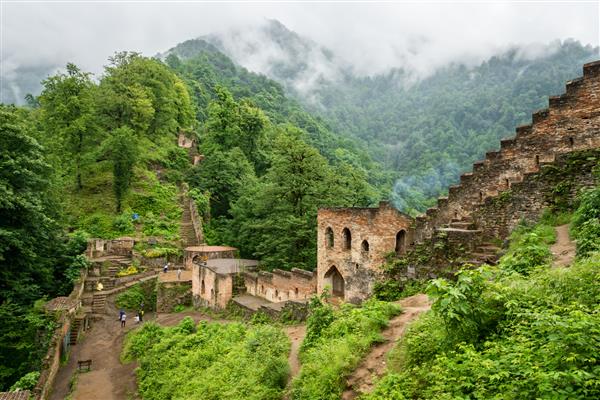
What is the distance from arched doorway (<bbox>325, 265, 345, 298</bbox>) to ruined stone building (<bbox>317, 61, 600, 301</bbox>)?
5.66 feet

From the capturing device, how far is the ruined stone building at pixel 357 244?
1869 cm

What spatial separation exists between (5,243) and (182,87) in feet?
141

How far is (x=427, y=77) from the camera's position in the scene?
117 meters

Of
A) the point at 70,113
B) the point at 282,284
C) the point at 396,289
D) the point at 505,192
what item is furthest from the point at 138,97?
the point at 505,192

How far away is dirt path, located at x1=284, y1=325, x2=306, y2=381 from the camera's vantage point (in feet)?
37.7

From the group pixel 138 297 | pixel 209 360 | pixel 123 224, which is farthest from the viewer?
pixel 123 224

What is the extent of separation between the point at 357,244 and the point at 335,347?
384 inches

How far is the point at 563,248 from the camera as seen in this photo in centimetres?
1027

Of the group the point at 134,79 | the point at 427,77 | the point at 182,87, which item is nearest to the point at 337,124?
the point at 427,77

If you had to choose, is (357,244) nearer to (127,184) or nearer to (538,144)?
(538,144)

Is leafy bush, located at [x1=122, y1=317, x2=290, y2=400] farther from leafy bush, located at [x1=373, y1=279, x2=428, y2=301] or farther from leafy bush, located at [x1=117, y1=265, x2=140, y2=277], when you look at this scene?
leafy bush, located at [x1=117, y1=265, x2=140, y2=277]

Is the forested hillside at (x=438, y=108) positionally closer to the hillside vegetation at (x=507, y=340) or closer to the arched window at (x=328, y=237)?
the arched window at (x=328, y=237)

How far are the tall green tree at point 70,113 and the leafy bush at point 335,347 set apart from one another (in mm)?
30285

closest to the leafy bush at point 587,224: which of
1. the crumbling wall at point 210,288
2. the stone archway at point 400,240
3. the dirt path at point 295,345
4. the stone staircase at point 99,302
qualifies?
the dirt path at point 295,345
